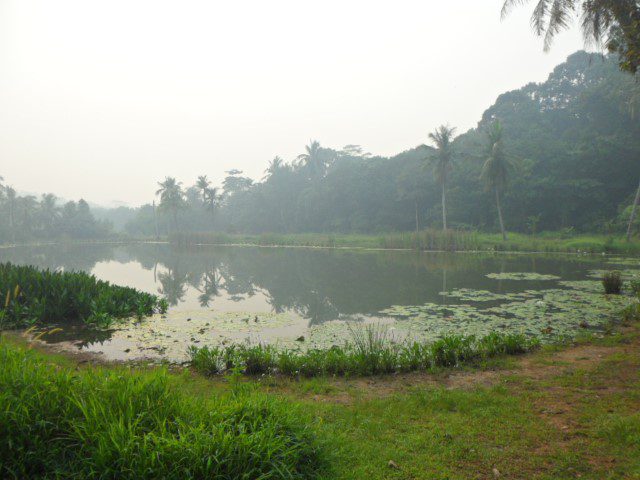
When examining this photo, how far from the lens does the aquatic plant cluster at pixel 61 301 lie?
9.10 metres

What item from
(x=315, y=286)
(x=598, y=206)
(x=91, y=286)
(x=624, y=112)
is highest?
(x=624, y=112)

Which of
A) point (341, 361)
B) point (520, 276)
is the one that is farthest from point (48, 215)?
point (341, 361)

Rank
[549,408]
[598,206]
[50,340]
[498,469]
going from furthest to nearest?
[598,206] → [50,340] → [549,408] → [498,469]

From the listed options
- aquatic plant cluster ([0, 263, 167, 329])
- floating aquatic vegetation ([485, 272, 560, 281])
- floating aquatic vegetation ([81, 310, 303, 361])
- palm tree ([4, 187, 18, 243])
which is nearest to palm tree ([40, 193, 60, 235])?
palm tree ([4, 187, 18, 243])

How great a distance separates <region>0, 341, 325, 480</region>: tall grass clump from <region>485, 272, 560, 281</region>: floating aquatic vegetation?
14567 mm

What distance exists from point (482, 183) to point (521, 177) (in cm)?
423

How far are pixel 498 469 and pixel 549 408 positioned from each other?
5.06ft

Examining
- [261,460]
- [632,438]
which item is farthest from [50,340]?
[632,438]

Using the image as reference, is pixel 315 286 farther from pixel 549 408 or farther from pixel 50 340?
pixel 549 408

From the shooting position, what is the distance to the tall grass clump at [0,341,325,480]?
246 centimetres

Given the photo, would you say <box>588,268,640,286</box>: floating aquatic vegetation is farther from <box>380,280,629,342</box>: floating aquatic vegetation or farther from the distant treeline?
the distant treeline

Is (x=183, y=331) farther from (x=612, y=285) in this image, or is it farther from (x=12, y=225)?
(x=12, y=225)

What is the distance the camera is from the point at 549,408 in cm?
427

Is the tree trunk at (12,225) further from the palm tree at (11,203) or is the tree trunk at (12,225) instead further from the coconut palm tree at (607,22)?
the coconut palm tree at (607,22)
